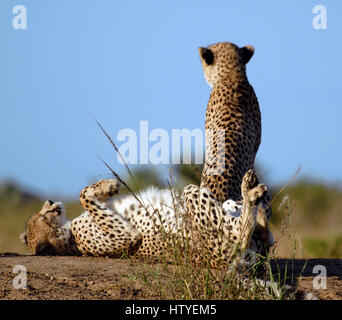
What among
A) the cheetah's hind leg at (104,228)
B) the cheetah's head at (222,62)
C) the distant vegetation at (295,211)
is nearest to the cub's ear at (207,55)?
the cheetah's head at (222,62)

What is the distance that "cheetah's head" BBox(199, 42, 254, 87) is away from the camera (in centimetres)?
532

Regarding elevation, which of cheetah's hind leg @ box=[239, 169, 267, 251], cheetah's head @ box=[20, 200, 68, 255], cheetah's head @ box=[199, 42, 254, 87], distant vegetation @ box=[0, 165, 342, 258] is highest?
cheetah's head @ box=[199, 42, 254, 87]

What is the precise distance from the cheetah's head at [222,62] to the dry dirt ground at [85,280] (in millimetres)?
1645

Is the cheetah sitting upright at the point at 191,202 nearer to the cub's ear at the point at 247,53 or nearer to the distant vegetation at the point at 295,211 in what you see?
the cub's ear at the point at 247,53

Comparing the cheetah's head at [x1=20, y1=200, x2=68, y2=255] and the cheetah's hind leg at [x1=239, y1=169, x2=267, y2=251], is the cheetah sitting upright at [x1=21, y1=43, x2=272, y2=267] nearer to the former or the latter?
the cheetah's head at [x1=20, y1=200, x2=68, y2=255]

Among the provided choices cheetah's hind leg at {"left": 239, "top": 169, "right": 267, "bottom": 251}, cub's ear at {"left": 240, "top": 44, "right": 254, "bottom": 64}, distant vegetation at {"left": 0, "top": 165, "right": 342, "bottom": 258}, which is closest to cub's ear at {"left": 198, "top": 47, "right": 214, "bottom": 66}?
cub's ear at {"left": 240, "top": 44, "right": 254, "bottom": 64}

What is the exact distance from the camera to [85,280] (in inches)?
165

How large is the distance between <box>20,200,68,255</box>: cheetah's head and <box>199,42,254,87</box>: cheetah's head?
1.70m

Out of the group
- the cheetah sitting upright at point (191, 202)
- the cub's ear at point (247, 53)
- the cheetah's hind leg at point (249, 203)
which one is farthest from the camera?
the cub's ear at point (247, 53)

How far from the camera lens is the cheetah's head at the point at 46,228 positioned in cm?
514

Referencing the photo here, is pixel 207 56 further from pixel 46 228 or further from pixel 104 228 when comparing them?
pixel 46 228

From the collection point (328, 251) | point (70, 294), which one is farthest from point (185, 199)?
point (328, 251)

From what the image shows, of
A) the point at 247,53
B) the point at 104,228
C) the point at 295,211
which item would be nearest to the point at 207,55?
the point at 247,53

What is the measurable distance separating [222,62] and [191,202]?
4.90 feet
